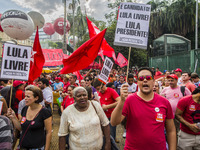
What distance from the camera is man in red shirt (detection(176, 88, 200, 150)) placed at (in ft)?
9.62

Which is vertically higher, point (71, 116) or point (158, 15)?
point (158, 15)

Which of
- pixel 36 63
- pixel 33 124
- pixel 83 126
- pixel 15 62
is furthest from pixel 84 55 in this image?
pixel 83 126

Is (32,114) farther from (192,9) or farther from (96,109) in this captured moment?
(192,9)

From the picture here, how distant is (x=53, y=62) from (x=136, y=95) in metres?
10.1

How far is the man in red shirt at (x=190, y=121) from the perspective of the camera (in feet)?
9.62

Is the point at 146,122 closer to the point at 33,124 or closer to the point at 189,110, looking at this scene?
the point at 189,110

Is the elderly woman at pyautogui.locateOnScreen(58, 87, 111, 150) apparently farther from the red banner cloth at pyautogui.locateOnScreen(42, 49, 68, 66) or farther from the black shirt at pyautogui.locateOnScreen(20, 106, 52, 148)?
the red banner cloth at pyautogui.locateOnScreen(42, 49, 68, 66)

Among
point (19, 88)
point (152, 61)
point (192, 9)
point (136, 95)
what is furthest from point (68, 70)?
point (192, 9)

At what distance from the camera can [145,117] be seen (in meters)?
2.10

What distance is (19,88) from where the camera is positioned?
454 centimetres

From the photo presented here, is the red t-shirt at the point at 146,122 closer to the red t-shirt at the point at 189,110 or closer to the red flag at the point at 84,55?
the red t-shirt at the point at 189,110

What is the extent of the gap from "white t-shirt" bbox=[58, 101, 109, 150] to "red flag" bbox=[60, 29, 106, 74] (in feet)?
9.87

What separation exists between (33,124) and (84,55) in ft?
10.3

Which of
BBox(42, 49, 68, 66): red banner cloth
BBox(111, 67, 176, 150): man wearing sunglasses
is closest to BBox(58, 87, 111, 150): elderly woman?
BBox(111, 67, 176, 150): man wearing sunglasses
